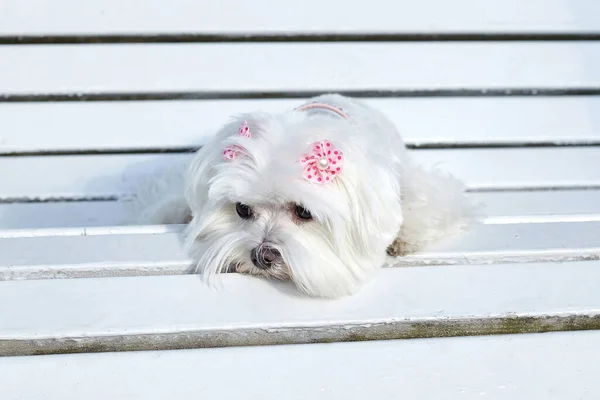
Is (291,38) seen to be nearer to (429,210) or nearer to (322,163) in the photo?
(429,210)

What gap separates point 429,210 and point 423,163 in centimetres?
63

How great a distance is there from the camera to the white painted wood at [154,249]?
4.73 feet

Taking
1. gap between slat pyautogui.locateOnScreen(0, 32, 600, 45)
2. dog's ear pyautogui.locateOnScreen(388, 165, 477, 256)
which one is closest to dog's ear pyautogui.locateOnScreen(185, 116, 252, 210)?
dog's ear pyautogui.locateOnScreen(388, 165, 477, 256)

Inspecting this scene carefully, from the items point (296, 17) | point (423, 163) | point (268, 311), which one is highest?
point (296, 17)

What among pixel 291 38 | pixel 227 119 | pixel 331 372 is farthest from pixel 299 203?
pixel 291 38

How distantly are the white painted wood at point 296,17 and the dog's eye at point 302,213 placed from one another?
999mm

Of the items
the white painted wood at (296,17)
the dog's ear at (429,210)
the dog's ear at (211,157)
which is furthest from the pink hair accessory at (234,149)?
the white painted wood at (296,17)

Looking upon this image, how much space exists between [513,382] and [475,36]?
5.28 feet

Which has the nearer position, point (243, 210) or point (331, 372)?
point (331, 372)

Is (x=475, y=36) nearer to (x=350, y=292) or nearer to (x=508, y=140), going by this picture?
(x=508, y=140)

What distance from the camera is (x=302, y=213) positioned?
5.61 feet

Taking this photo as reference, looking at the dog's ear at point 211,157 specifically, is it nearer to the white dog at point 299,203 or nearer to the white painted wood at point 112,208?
the white dog at point 299,203

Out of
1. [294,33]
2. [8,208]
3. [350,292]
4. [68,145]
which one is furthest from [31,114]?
[350,292]

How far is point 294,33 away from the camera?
2.52 meters
